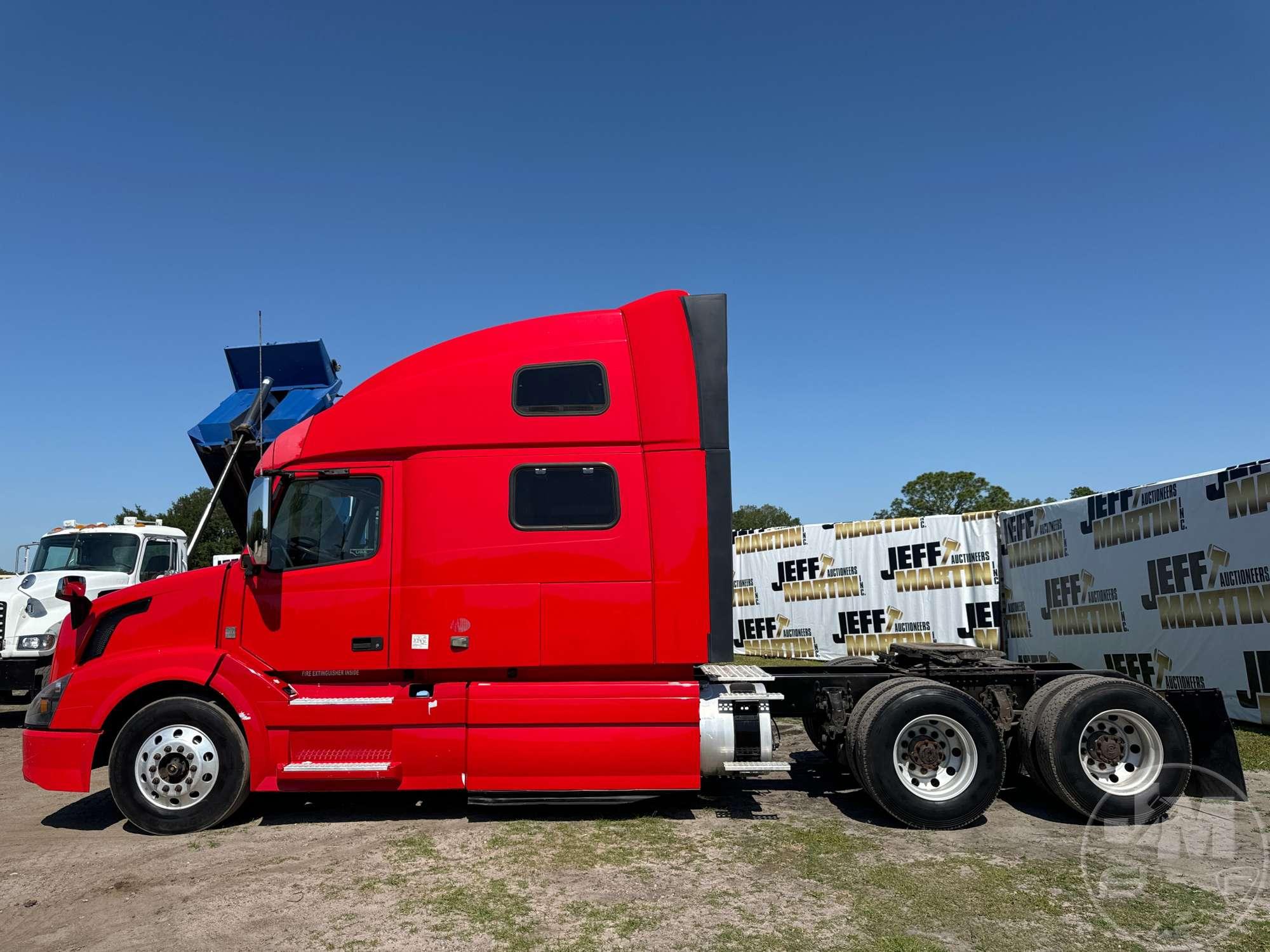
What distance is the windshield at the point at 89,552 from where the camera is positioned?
40.0 feet

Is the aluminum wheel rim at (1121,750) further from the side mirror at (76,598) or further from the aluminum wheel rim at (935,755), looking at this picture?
the side mirror at (76,598)

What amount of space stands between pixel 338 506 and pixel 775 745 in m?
4.09

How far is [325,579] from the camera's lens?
248 inches

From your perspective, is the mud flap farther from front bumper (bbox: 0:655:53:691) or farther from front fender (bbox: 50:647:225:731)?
front bumper (bbox: 0:655:53:691)

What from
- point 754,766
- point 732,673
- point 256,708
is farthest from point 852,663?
point 256,708

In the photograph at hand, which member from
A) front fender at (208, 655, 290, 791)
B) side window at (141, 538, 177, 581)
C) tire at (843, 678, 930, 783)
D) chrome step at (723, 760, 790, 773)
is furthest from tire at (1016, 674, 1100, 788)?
side window at (141, 538, 177, 581)

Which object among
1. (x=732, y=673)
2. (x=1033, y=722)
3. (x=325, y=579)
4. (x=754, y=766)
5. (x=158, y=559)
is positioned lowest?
(x=754, y=766)

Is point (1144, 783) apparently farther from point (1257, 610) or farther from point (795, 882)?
point (1257, 610)

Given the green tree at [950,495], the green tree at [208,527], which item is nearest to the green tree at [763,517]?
the green tree at [950,495]

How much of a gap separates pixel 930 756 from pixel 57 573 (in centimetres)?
1261

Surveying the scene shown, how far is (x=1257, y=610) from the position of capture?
9.88 metres

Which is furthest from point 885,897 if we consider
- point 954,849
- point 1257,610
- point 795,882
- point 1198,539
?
point 1198,539

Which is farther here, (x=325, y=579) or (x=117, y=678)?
(x=325, y=579)

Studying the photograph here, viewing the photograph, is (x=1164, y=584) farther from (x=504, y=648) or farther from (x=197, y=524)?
(x=197, y=524)
